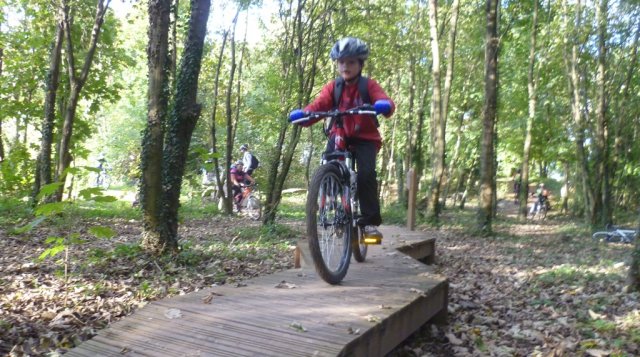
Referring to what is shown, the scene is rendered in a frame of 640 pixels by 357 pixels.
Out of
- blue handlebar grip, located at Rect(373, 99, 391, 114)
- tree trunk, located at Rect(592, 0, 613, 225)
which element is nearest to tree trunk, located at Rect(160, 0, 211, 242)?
blue handlebar grip, located at Rect(373, 99, 391, 114)

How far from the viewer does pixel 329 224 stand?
4.04 meters

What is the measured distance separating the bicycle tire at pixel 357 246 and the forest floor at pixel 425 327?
3.38 feet

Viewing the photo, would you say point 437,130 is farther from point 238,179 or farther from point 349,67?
point 349,67

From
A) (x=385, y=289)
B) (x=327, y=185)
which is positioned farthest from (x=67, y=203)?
(x=385, y=289)

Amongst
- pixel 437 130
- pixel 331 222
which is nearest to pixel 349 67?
pixel 331 222

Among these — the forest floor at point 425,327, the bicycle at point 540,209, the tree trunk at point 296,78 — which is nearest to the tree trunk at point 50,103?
the forest floor at point 425,327

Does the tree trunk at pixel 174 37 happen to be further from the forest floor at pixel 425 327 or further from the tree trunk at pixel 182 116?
the forest floor at pixel 425 327

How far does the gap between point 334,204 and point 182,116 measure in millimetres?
2879

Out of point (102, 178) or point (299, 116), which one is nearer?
point (299, 116)

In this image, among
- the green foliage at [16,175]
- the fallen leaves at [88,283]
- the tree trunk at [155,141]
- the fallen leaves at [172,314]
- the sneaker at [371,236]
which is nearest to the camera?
the fallen leaves at [172,314]

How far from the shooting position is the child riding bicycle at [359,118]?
4.28 meters

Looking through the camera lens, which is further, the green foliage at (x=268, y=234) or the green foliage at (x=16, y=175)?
the green foliage at (x=16, y=175)

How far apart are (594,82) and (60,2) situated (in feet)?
61.4

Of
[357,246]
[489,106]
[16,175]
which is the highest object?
[489,106]
